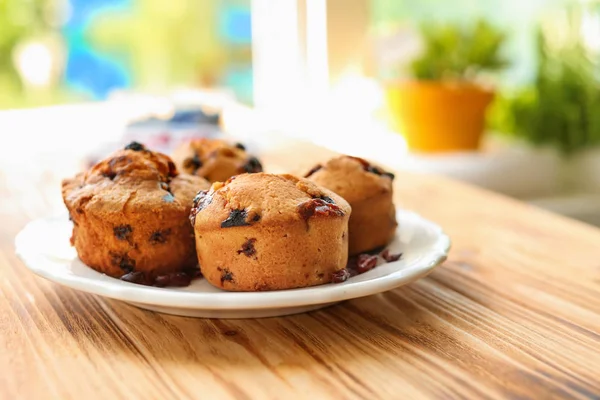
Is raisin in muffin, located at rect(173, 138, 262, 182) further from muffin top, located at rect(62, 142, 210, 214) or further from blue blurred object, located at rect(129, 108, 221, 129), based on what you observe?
blue blurred object, located at rect(129, 108, 221, 129)

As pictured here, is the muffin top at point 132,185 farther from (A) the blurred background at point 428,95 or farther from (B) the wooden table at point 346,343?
(A) the blurred background at point 428,95

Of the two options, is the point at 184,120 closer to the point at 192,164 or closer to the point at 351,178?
the point at 192,164

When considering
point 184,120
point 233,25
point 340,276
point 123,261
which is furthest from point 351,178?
point 233,25

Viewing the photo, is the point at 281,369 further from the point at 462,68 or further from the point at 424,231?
the point at 462,68

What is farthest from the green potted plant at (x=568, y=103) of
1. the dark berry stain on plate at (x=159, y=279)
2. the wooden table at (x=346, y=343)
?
the dark berry stain on plate at (x=159, y=279)

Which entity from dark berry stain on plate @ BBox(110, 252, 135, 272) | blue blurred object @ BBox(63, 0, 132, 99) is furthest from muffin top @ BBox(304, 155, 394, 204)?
blue blurred object @ BBox(63, 0, 132, 99)
